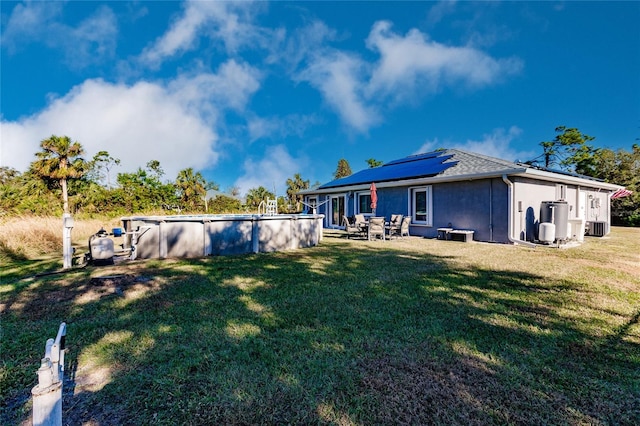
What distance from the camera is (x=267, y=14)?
1766cm

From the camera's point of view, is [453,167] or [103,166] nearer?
[453,167]

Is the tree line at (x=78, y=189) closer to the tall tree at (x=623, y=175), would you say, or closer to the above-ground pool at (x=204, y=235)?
the above-ground pool at (x=204, y=235)

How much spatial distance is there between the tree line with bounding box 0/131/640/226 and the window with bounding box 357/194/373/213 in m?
6.06

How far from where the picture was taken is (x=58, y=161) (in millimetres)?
19922

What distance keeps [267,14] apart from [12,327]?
19.6 m

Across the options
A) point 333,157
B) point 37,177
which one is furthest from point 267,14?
point 333,157

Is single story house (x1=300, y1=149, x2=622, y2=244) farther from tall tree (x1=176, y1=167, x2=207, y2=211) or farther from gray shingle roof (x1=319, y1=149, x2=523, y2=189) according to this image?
tall tree (x1=176, y1=167, x2=207, y2=211)

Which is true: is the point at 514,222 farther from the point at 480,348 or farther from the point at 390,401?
the point at 390,401

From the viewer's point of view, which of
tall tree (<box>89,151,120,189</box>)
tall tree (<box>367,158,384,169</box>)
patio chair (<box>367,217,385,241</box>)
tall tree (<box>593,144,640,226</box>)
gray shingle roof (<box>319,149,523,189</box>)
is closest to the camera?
gray shingle roof (<box>319,149,523,189</box>)

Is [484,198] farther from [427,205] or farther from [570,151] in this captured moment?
[570,151]

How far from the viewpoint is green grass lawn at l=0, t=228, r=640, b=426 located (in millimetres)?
2059

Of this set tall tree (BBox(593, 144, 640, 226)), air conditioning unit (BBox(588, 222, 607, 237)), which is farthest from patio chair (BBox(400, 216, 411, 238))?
tall tree (BBox(593, 144, 640, 226))

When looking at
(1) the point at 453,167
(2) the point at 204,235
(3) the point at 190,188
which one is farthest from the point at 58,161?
(1) the point at 453,167

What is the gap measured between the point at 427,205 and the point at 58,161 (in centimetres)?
2404
